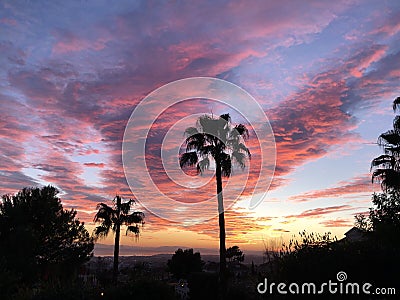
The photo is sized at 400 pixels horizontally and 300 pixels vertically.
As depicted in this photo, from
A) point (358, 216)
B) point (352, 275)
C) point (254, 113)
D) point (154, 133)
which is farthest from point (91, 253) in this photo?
point (352, 275)

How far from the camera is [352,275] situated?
38.5 ft

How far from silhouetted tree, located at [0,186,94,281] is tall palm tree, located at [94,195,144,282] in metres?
2.33

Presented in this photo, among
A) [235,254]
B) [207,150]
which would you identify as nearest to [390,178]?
[207,150]

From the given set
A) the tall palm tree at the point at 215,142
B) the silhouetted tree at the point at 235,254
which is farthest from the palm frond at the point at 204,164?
the silhouetted tree at the point at 235,254

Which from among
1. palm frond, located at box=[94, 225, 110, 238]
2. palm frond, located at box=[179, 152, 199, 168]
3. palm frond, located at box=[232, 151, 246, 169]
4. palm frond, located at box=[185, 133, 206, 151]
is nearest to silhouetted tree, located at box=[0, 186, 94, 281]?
palm frond, located at box=[94, 225, 110, 238]

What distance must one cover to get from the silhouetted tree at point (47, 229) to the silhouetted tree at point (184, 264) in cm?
1206

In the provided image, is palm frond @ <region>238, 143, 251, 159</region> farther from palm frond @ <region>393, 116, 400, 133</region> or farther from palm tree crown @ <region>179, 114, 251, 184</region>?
palm frond @ <region>393, 116, 400, 133</region>

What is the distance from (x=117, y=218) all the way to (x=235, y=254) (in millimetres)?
46791

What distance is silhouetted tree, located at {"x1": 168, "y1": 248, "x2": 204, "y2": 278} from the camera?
4431cm

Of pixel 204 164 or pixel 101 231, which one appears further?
pixel 101 231

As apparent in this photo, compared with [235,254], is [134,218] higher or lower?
higher

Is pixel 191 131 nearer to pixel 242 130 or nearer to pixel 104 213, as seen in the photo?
pixel 242 130

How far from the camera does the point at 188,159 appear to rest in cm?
2553

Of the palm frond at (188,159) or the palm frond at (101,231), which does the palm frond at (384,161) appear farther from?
the palm frond at (101,231)
